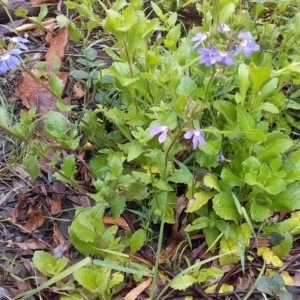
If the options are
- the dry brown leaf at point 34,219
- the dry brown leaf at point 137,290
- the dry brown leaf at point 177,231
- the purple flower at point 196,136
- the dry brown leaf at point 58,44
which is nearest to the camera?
the purple flower at point 196,136

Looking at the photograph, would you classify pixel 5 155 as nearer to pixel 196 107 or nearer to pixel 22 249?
pixel 22 249

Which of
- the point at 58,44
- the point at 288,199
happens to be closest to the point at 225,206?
the point at 288,199

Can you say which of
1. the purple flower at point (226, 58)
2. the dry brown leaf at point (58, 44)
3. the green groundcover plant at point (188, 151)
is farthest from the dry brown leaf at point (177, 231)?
the dry brown leaf at point (58, 44)

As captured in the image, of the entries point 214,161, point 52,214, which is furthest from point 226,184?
point 52,214

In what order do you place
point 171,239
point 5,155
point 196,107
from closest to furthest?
point 196,107 → point 171,239 → point 5,155

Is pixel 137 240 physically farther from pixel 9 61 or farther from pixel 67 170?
pixel 9 61

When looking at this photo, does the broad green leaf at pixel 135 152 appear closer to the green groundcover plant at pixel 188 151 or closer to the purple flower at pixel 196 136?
the green groundcover plant at pixel 188 151

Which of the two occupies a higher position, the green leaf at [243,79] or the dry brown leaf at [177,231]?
the green leaf at [243,79]

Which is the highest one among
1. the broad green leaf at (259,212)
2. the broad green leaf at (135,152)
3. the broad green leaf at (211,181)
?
the broad green leaf at (135,152)
